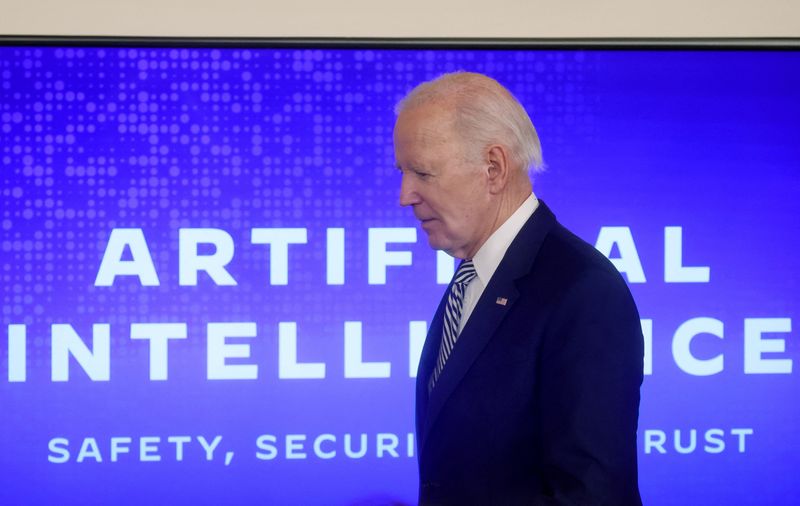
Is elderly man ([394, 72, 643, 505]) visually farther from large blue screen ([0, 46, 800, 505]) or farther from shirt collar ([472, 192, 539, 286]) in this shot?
large blue screen ([0, 46, 800, 505])

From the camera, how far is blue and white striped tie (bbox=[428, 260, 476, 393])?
1.61 meters

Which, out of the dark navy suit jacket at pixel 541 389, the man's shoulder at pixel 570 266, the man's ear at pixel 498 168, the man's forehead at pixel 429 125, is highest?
the man's forehead at pixel 429 125

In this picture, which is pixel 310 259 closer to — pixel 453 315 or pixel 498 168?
pixel 453 315

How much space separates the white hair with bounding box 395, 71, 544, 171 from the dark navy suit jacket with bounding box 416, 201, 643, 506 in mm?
130

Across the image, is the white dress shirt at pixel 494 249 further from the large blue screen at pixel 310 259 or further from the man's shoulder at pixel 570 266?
the large blue screen at pixel 310 259

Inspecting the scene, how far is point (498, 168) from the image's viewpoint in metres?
1.50

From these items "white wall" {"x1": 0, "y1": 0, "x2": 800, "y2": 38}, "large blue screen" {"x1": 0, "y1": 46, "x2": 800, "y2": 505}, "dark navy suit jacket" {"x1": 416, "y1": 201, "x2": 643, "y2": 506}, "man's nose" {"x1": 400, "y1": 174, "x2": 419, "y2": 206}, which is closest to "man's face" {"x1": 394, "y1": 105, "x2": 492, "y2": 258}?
"man's nose" {"x1": 400, "y1": 174, "x2": 419, "y2": 206}

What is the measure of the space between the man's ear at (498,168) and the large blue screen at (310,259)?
1425mm

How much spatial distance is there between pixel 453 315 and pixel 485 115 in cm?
39

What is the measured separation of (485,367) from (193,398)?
1.74 meters

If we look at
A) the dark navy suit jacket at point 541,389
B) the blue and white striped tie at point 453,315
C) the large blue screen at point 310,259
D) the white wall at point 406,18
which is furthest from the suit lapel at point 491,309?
the white wall at point 406,18

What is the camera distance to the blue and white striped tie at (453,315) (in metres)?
1.61

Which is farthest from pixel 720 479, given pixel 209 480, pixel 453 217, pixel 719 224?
pixel 453 217

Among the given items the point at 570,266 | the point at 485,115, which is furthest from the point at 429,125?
the point at 570,266
